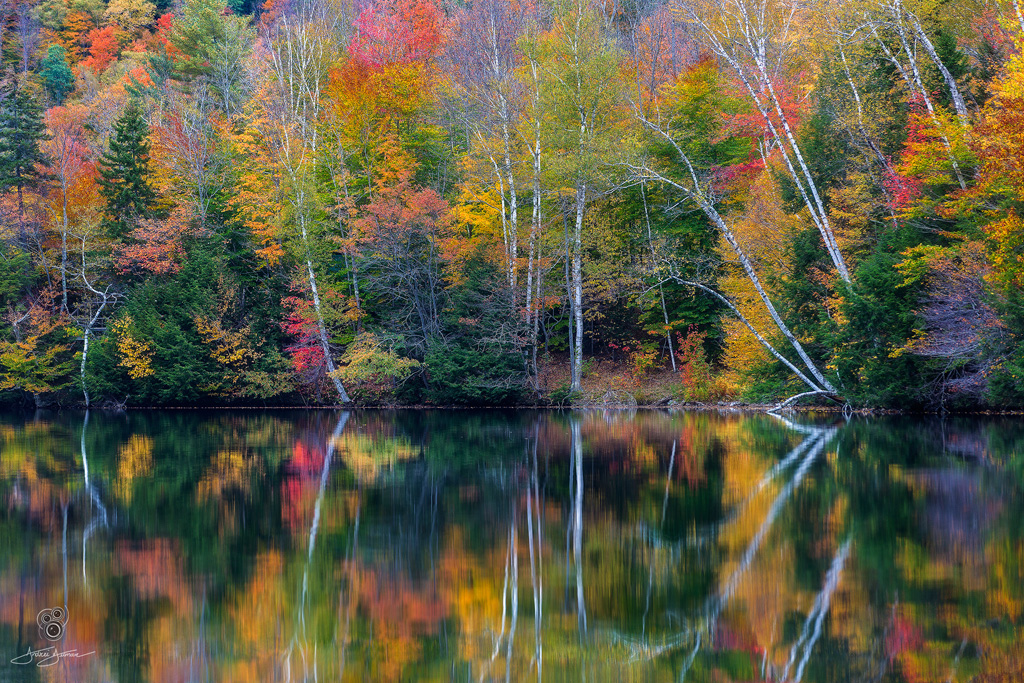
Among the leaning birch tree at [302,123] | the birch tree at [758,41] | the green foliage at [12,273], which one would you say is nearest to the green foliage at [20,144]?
the green foliage at [12,273]

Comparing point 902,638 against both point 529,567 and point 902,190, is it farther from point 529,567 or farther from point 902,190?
point 902,190

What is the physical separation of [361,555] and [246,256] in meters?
35.5

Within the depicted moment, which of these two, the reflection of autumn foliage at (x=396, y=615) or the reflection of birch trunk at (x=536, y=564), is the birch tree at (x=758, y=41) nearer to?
the reflection of birch trunk at (x=536, y=564)

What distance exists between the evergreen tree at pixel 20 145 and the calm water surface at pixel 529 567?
97.8ft

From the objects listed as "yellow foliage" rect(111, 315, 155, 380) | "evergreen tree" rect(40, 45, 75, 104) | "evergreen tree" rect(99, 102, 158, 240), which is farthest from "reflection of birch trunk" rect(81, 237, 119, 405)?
"evergreen tree" rect(40, 45, 75, 104)

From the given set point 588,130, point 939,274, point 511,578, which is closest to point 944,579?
point 511,578

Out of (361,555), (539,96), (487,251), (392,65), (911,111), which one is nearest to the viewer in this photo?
(361,555)

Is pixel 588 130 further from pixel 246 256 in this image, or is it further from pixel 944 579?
pixel 944 579

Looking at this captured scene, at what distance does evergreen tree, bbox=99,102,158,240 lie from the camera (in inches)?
1626

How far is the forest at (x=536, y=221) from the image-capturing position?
2611 centimetres

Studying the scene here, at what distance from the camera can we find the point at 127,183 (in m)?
41.6

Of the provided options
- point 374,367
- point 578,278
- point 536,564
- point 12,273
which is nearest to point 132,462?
point 536,564

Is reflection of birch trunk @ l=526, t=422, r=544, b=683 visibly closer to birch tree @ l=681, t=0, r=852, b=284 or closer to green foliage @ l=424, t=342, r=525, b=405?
birch tree @ l=681, t=0, r=852, b=284

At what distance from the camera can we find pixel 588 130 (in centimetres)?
3588
